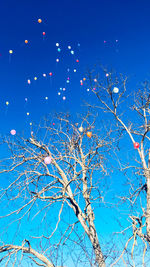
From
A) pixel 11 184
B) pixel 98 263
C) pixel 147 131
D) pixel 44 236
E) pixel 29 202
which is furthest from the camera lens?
pixel 147 131

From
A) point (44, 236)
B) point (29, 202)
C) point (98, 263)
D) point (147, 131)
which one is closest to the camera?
point (44, 236)

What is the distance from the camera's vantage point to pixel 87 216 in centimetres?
595

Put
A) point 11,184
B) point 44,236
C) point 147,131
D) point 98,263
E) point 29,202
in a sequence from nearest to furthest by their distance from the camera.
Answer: point 44,236, point 98,263, point 29,202, point 11,184, point 147,131

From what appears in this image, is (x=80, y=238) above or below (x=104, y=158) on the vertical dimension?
below

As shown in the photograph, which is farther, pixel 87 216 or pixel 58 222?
pixel 87 216

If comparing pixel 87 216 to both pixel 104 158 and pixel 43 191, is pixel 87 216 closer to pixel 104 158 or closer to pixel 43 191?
pixel 43 191

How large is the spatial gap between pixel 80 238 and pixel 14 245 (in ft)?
4.86

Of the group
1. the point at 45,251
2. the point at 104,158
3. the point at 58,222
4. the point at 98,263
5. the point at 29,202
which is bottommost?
the point at 98,263

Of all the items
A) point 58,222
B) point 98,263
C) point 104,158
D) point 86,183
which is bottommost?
point 98,263

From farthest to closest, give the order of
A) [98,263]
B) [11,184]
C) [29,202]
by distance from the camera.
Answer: [11,184] → [29,202] → [98,263]

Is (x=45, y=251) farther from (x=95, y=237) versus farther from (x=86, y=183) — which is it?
(x=86, y=183)

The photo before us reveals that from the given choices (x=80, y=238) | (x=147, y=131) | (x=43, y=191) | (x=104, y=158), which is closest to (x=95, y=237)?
(x=80, y=238)

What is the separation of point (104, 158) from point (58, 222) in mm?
2447

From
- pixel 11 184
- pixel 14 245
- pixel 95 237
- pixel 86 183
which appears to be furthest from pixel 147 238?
pixel 11 184
